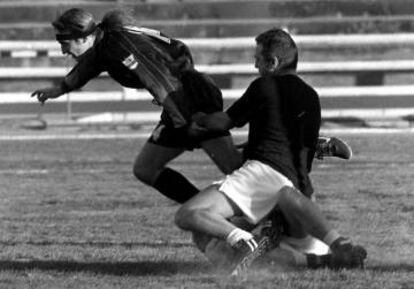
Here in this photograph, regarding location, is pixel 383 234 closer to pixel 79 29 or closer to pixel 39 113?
pixel 79 29

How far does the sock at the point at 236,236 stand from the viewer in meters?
5.89

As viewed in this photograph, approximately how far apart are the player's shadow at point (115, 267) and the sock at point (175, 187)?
51cm

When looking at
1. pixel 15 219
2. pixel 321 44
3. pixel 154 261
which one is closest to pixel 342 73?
pixel 321 44

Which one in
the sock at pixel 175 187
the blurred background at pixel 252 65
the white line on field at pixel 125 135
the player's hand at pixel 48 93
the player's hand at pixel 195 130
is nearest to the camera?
the player's hand at pixel 195 130

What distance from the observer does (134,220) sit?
8438 millimetres

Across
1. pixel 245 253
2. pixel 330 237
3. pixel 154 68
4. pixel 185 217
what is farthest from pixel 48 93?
pixel 330 237

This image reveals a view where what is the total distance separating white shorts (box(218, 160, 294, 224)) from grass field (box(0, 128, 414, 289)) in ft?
1.13

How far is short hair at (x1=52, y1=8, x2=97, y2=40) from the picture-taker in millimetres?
6621

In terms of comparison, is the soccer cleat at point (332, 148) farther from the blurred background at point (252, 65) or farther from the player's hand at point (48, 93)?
the blurred background at point (252, 65)

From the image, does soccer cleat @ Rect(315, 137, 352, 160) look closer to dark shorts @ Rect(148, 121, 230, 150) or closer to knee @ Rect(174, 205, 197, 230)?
dark shorts @ Rect(148, 121, 230, 150)

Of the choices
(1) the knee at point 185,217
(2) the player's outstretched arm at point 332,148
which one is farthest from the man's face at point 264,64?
(1) the knee at point 185,217

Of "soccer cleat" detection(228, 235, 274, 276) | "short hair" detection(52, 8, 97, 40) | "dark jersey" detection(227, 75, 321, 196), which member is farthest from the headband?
"soccer cleat" detection(228, 235, 274, 276)

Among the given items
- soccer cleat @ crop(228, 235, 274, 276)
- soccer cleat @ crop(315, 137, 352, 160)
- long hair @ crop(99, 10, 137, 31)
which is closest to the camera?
soccer cleat @ crop(228, 235, 274, 276)

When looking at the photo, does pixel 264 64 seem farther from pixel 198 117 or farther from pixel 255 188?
pixel 255 188
